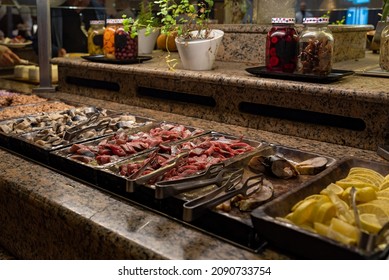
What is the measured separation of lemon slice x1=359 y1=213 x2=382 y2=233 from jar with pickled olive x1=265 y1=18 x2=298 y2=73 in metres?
0.90

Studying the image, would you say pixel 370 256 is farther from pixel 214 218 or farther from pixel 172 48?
pixel 172 48

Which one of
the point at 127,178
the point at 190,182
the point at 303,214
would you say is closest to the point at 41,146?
the point at 127,178

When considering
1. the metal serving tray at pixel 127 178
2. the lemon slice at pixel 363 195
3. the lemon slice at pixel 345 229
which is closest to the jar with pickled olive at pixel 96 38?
the metal serving tray at pixel 127 178

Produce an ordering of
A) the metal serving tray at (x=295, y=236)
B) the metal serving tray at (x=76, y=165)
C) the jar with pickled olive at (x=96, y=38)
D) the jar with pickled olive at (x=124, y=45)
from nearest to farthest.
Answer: the metal serving tray at (x=295, y=236) → the metal serving tray at (x=76, y=165) → the jar with pickled olive at (x=124, y=45) → the jar with pickled olive at (x=96, y=38)

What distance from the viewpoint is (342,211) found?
902mm

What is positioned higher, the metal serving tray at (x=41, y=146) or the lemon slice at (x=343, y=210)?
the lemon slice at (x=343, y=210)

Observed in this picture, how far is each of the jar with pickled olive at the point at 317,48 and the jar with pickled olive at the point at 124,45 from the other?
3.10 ft

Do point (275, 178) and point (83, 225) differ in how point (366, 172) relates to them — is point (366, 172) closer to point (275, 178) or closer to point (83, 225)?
point (275, 178)

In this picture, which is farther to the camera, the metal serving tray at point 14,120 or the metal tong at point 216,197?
the metal serving tray at point 14,120

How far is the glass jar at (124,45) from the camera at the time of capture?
228cm

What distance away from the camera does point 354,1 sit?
15.4 ft

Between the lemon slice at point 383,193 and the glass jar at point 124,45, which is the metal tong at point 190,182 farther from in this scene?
the glass jar at point 124,45

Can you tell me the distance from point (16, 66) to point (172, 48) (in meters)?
1.13

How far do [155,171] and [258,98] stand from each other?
0.69m
